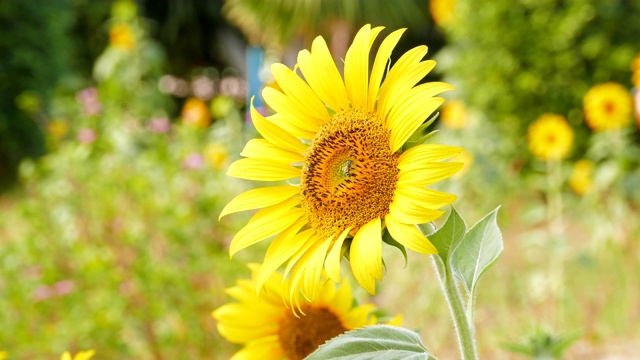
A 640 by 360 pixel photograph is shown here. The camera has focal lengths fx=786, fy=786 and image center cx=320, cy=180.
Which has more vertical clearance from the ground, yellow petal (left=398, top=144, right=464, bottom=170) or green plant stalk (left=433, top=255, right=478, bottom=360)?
yellow petal (left=398, top=144, right=464, bottom=170)

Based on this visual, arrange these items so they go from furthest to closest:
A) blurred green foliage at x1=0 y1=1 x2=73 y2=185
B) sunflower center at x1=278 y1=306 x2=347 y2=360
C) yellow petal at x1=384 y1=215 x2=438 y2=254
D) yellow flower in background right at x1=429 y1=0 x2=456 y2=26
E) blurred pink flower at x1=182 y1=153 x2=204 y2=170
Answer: blurred green foliage at x1=0 y1=1 x2=73 y2=185, yellow flower in background right at x1=429 y1=0 x2=456 y2=26, blurred pink flower at x1=182 y1=153 x2=204 y2=170, sunflower center at x1=278 y1=306 x2=347 y2=360, yellow petal at x1=384 y1=215 x2=438 y2=254

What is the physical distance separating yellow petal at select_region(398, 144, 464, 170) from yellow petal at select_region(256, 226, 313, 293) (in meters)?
0.11

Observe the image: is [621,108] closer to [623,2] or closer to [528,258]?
[528,258]

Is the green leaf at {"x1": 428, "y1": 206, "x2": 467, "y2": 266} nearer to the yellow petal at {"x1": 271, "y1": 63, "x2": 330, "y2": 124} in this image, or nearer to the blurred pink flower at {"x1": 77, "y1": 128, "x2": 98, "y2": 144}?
the yellow petal at {"x1": 271, "y1": 63, "x2": 330, "y2": 124}

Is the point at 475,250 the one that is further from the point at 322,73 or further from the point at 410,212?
the point at 322,73

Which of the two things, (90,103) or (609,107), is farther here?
(90,103)

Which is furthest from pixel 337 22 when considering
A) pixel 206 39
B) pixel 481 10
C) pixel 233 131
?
pixel 233 131

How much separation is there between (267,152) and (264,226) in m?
0.08

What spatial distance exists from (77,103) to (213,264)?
1.65 metres

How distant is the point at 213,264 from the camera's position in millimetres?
3012

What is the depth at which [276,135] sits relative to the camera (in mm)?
782

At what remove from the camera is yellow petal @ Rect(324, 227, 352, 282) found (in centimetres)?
64

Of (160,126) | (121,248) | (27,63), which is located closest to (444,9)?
(160,126)

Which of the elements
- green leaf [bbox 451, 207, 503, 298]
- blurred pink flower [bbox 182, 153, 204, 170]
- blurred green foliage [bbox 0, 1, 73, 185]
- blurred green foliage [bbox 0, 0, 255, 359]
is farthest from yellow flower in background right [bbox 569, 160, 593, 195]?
blurred green foliage [bbox 0, 1, 73, 185]
